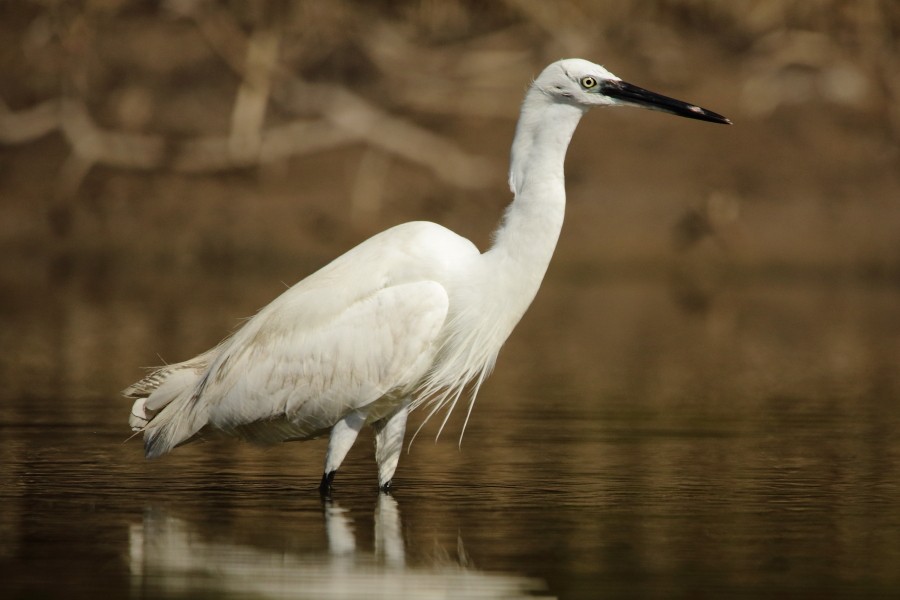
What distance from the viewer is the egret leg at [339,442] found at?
6504 mm

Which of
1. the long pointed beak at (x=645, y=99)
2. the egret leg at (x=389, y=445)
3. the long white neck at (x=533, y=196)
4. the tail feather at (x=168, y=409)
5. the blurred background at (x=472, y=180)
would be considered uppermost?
the blurred background at (x=472, y=180)

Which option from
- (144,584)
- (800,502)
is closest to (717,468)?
(800,502)

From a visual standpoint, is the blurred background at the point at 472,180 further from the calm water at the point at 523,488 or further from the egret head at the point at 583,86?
the egret head at the point at 583,86

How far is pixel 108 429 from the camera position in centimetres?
839

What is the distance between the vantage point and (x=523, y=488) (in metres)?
6.65

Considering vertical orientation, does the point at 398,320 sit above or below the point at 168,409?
above

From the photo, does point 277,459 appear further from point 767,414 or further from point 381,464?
point 767,414

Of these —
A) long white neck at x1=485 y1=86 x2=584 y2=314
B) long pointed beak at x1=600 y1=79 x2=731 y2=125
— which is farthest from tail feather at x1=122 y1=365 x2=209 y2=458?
long pointed beak at x1=600 y1=79 x2=731 y2=125

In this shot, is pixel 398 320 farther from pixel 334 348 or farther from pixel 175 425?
pixel 175 425

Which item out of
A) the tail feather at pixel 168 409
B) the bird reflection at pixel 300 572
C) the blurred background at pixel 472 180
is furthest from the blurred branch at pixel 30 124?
the bird reflection at pixel 300 572

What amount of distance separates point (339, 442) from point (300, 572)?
147 cm

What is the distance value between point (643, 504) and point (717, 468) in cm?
98

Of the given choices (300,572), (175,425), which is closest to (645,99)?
(175,425)

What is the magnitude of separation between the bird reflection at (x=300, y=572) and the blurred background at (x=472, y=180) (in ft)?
13.0
